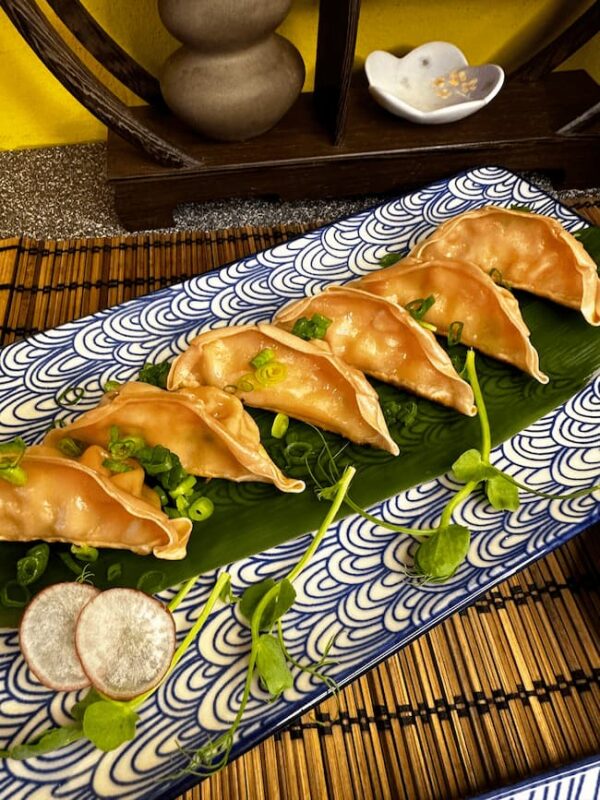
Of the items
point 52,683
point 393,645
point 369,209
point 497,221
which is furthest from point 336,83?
point 52,683

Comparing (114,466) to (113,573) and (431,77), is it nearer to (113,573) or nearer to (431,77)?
(113,573)

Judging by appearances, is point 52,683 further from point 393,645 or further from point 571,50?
point 571,50

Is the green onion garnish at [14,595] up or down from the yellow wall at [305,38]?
down

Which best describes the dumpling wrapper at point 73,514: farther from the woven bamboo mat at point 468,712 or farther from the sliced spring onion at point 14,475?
the woven bamboo mat at point 468,712

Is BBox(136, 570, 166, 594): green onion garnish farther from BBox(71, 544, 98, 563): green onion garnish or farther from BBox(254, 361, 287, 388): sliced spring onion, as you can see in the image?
BBox(254, 361, 287, 388): sliced spring onion

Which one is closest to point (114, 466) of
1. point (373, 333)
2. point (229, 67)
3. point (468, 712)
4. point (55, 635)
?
point (55, 635)

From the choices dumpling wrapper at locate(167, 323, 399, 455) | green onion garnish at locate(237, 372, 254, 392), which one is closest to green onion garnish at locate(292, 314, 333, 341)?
dumpling wrapper at locate(167, 323, 399, 455)

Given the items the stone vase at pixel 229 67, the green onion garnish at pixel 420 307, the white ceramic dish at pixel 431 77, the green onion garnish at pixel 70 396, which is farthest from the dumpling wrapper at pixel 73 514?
the white ceramic dish at pixel 431 77
